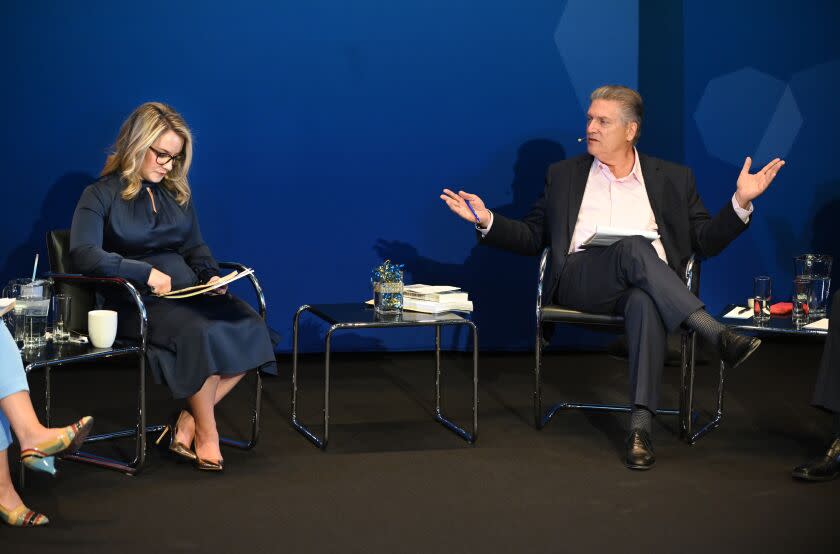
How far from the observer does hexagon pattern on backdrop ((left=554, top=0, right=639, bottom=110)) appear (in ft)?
18.4

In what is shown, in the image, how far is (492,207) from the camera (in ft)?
18.6

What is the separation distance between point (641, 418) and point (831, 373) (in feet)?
2.18

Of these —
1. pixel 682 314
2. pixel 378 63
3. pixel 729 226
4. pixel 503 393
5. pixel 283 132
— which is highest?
pixel 378 63

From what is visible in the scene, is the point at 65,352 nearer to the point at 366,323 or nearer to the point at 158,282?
the point at 158,282

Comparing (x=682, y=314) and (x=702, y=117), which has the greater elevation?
(x=702, y=117)

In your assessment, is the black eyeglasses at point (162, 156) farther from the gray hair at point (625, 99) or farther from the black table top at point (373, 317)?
the gray hair at point (625, 99)

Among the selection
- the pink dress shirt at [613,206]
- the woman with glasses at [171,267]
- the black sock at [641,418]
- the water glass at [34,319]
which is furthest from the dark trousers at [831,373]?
the water glass at [34,319]

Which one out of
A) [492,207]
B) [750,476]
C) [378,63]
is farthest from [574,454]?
A: [378,63]

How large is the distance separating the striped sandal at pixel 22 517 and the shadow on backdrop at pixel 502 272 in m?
2.98

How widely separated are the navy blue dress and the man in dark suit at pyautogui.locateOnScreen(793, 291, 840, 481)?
1.88 m

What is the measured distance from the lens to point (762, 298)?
3895mm

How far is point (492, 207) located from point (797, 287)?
206 centimetres

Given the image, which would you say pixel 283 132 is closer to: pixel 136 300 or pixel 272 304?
pixel 272 304

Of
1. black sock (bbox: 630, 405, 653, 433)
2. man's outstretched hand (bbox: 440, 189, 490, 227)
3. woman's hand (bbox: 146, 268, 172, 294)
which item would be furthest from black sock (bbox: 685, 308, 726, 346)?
woman's hand (bbox: 146, 268, 172, 294)
